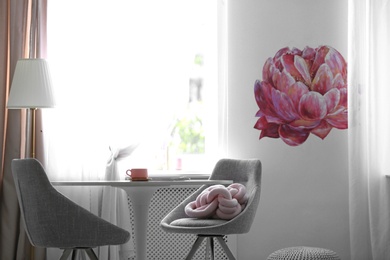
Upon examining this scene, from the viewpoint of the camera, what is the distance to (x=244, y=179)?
14.5 feet

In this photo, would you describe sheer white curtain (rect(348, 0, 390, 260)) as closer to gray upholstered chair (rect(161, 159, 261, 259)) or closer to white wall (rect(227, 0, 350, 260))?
white wall (rect(227, 0, 350, 260))

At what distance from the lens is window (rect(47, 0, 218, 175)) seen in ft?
16.8

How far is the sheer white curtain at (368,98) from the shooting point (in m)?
5.11

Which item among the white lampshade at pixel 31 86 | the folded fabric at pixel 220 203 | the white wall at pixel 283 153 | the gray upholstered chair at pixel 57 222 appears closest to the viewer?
the gray upholstered chair at pixel 57 222

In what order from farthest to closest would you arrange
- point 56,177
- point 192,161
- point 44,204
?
1. point 192,161
2. point 56,177
3. point 44,204

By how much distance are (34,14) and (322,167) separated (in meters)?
2.33

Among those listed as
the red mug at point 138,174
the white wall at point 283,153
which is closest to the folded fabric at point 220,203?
the red mug at point 138,174

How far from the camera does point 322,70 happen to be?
5301mm

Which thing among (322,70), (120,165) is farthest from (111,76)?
(322,70)

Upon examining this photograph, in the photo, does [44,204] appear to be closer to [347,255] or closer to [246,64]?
[246,64]

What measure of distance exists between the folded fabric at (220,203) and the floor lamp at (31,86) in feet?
3.95

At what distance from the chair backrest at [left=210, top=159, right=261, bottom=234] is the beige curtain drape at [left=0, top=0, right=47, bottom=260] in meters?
1.44

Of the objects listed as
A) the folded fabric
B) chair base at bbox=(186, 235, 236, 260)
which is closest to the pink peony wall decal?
the folded fabric

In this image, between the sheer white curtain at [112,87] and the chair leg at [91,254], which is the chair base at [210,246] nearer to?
the chair leg at [91,254]
